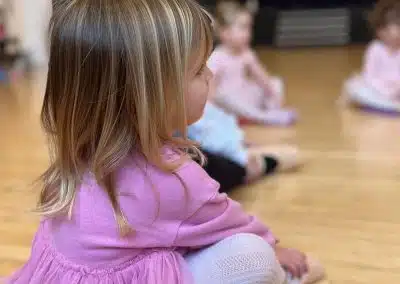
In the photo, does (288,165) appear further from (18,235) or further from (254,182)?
(18,235)

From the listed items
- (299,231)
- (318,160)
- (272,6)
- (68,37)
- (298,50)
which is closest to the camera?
(68,37)

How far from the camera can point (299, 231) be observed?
54.3 inches

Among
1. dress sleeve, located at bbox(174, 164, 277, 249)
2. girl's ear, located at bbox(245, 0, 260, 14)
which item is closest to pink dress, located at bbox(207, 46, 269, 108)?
dress sleeve, located at bbox(174, 164, 277, 249)

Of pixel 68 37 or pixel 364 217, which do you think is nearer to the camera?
pixel 68 37

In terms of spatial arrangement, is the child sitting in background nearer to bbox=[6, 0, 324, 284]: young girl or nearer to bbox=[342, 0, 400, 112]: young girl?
bbox=[6, 0, 324, 284]: young girl

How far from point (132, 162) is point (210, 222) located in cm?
15

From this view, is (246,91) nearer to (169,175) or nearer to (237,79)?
(237,79)

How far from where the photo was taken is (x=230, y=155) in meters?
1.63

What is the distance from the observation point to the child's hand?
1.13 metres

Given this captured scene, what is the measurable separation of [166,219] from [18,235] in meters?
0.63

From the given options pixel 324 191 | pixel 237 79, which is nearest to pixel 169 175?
pixel 324 191

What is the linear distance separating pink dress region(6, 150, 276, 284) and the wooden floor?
1.15ft

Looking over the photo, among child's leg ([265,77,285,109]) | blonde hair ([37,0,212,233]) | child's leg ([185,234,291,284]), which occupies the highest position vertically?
blonde hair ([37,0,212,233])

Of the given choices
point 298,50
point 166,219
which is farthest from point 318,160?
point 298,50
